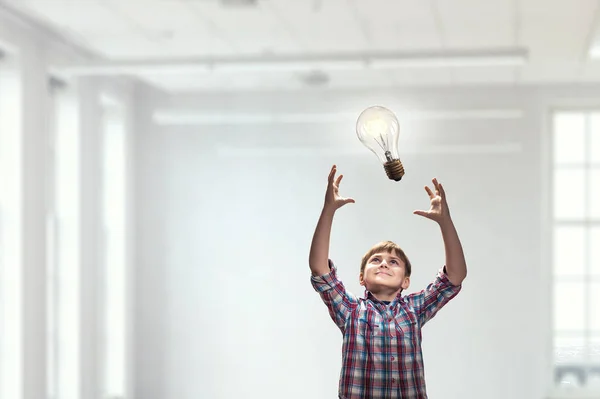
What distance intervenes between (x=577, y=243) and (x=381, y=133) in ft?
11.7

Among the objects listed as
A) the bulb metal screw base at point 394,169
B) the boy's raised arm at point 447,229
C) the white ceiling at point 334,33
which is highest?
the white ceiling at point 334,33

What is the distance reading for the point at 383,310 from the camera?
6.91 feet

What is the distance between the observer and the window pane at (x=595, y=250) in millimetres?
5195

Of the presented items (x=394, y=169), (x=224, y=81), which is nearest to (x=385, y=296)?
(x=394, y=169)

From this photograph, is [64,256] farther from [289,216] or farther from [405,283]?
[405,283]

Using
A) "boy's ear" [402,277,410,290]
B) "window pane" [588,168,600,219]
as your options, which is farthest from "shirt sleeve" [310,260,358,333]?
"window pane" [588,168,600,219]

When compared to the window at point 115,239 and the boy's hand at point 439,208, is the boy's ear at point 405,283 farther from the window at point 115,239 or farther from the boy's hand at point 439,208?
the window at point 115,239

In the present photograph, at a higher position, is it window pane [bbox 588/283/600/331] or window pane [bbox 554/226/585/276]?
window pane [bbox 554/226/585/276]

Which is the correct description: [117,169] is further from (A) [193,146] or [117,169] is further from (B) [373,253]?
(B) [373,253]

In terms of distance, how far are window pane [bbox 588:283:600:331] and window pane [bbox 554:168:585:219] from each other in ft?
1.22

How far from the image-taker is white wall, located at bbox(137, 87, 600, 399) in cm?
525

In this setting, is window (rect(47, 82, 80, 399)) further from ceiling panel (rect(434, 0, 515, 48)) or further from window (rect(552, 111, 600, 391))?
window (rect(552, 111, 600, 391))

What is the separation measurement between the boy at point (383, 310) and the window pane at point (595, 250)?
129 inches

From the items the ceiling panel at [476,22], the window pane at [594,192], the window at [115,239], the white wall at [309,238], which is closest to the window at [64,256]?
the window at [115,239]
